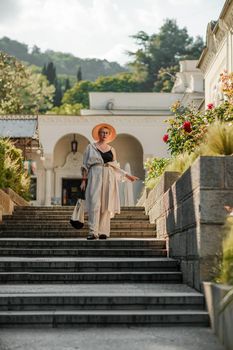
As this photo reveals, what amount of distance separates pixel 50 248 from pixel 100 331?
13.6ft

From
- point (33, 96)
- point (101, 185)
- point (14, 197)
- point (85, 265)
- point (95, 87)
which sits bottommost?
point (85, 265)

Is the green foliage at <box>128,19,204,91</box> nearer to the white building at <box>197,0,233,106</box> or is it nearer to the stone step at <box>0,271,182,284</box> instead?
the white building at <box>197,0,233,106</box>

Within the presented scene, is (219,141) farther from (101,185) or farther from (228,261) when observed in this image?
(101,185)

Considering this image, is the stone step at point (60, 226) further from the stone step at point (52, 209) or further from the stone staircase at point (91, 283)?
the stone step at point (52, 209)

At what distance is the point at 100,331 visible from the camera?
625cm

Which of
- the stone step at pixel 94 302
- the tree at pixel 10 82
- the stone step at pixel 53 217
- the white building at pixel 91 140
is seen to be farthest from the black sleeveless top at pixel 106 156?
the tree at pixel 10 82

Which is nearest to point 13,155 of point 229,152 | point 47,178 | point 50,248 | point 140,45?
point 50,248

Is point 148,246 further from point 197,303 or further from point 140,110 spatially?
point 140,110

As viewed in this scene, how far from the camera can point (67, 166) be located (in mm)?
40344

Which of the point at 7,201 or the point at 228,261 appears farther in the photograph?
the point at 7,201

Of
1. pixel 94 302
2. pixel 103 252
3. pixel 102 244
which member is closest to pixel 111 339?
pixel 94 302

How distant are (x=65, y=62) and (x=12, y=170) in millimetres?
143192

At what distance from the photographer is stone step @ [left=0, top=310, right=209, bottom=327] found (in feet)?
21.1

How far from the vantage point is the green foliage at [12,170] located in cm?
1611
